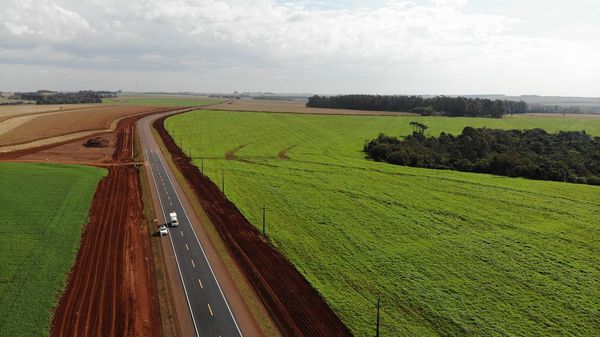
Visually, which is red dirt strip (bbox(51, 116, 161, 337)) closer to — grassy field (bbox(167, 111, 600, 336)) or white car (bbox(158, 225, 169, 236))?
white car (bbox(158, 225, 169, 236))

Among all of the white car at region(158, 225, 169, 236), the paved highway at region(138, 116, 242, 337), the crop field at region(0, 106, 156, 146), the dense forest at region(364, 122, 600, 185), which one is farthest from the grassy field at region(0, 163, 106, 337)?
Result: the dense forest at region(364, 122, 600, 185)

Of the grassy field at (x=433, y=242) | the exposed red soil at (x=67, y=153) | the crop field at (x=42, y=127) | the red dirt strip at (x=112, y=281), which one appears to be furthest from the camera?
the crop field at (x=42, y=127)

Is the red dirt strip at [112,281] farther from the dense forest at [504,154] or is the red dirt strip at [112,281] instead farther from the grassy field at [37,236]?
the dense forest at [504,154]

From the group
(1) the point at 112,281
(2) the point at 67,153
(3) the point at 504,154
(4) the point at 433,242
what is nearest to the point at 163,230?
(1) the point at 112,281

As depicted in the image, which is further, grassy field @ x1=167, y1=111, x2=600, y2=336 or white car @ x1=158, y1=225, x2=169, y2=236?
white car @ x1=158, y1=225, x2=169, y2=236

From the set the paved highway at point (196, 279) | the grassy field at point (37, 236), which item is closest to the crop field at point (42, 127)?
the grassy field at point (37, 236)

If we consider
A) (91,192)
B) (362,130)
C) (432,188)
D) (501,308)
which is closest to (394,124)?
(362,130)
